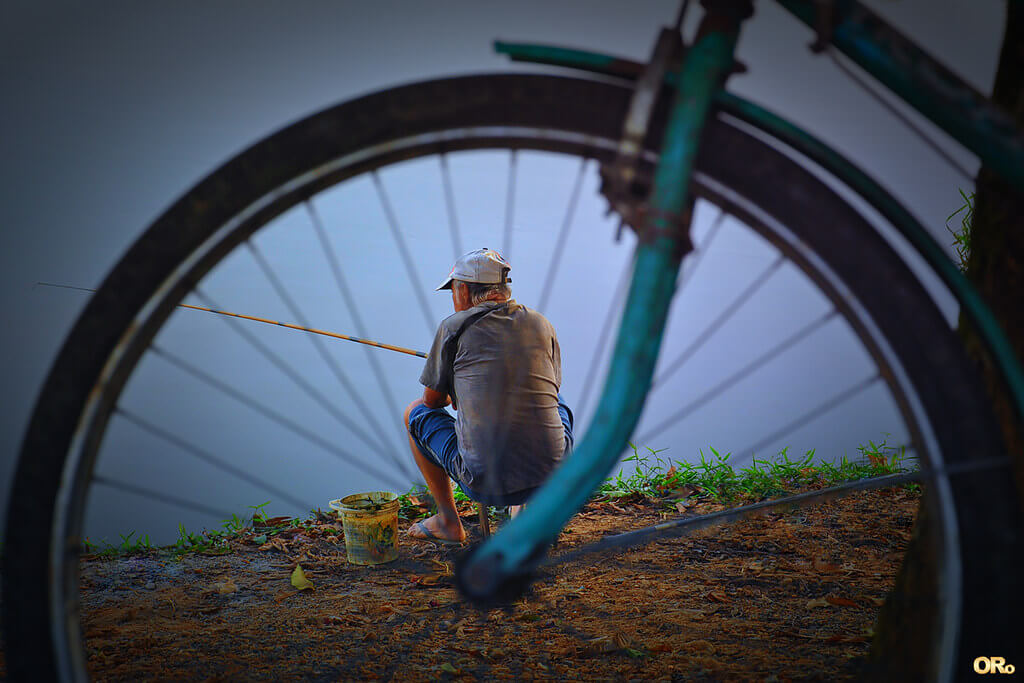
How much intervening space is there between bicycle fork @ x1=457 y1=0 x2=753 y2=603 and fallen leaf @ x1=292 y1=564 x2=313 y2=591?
178 centimetres

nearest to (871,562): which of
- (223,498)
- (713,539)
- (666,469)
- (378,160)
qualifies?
(713,539)

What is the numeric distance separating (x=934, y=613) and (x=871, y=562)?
5.21 feet

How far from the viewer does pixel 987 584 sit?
0.71 m

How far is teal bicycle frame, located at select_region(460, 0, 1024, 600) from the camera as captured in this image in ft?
2.31

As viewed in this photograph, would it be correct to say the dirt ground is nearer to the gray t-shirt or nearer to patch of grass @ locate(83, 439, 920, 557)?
patch of grass @ locate(83, 439, 920, 557)

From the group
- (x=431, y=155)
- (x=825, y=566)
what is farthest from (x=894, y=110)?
(x=825, y=566)

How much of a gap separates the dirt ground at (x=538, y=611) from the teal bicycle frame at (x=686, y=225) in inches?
37.8

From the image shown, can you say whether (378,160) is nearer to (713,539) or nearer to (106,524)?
(713,539)

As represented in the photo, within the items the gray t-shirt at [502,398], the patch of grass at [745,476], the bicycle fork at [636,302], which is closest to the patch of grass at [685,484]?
the patch of grass at [745,476]

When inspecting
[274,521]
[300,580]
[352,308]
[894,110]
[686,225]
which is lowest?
[300,580]

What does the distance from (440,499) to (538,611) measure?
0.87 meters

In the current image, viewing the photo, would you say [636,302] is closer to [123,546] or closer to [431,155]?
[431,155]

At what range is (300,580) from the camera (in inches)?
89.7

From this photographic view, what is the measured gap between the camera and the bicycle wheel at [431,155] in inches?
28.2
